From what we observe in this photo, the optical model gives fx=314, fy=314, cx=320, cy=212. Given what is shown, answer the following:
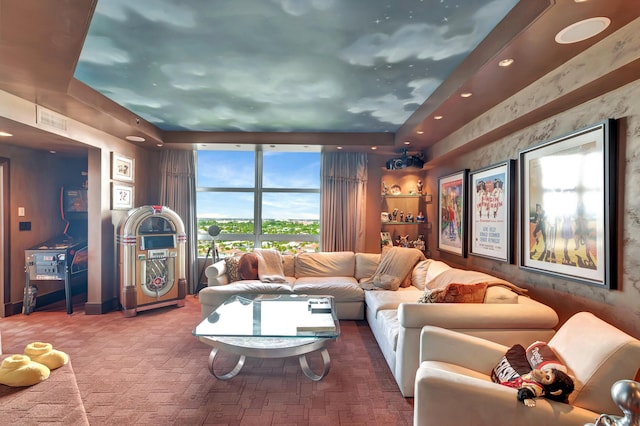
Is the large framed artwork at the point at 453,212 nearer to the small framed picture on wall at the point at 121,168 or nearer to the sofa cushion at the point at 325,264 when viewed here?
the sofa cushion at the point at 325,264

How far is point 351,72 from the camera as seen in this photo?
8.98ft

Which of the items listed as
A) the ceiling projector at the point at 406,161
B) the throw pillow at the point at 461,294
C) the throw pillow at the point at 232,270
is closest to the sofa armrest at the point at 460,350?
the throw pillow at the point at 461,294

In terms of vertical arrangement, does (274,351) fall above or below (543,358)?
below

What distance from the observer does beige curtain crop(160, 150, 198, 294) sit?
511 cm

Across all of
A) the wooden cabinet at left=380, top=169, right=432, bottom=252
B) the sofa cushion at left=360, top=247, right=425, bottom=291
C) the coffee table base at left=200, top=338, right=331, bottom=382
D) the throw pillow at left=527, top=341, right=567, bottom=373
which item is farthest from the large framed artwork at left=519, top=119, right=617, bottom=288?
the wooden cabinet at left=380, top=169, right=432, bottom=252

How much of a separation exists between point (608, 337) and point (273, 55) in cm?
265

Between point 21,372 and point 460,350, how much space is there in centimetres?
219

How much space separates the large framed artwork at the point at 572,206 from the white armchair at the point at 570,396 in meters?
0.66

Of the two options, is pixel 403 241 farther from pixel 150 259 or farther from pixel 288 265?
pixel 150 259

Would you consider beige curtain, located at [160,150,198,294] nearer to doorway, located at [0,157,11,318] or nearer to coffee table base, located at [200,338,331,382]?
doorway, located at [0,157,11,318]

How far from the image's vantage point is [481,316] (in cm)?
215

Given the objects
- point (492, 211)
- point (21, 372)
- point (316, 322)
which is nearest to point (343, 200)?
point (492, 211)

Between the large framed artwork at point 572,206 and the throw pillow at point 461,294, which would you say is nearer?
the large framed artwork at point 572,206

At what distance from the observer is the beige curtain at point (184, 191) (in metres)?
Result: 5.11
